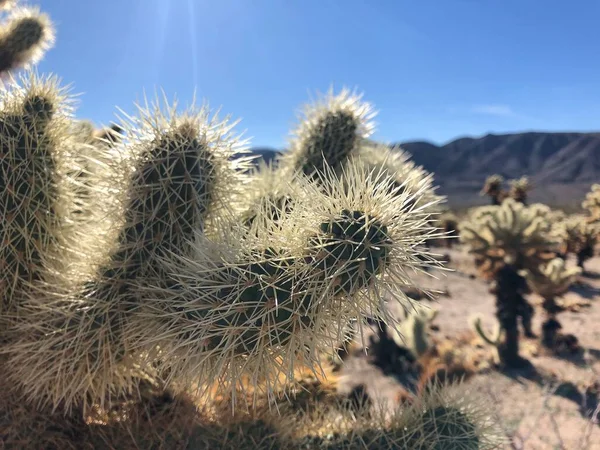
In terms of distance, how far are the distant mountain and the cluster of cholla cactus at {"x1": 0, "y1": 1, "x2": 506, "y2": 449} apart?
244ft

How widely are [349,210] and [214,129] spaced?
3.31 ft

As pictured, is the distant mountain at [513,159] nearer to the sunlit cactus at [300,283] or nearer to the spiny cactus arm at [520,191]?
the spiny cactus arm at [520,191]

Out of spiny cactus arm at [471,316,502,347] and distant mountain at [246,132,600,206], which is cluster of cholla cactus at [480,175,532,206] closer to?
spiny cactus arm at [471,316,502,347]

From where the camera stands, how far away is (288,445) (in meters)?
2.02

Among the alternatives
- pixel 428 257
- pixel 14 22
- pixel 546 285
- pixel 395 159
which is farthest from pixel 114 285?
pixel 546 285

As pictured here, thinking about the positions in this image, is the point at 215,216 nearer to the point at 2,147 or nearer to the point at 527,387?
the point at 2,147

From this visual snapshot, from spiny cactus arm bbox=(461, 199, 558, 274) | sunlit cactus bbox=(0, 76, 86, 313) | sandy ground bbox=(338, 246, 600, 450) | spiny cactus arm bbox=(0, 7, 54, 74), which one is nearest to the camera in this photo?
sunlit cactus bbox=(0, 76, 86, 313)

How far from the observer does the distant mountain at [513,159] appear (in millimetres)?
81188

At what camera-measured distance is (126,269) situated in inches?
75.3

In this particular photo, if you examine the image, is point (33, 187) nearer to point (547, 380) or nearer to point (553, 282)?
point (547, 380)

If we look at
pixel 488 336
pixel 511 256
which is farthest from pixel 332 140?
pixel 488 336

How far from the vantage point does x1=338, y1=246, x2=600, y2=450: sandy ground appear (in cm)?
529

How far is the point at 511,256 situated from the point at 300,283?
8602mm

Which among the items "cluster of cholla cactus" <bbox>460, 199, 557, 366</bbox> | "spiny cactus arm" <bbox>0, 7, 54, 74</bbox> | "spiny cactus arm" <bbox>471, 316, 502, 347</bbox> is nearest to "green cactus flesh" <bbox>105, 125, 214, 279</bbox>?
"spiny cactus arm" <bbox>0, 7, 54, 74</bbox>
